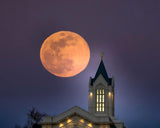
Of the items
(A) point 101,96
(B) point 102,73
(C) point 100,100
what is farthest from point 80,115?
(B) point 102,73

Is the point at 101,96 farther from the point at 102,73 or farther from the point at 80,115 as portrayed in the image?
the point at 80,115

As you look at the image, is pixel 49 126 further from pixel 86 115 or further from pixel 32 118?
pixel 32 118

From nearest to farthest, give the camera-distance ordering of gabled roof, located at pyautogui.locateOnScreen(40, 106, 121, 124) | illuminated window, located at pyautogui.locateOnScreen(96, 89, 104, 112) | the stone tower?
gabled roof, located at pyautogui.locateOnScreen(40, 106, 121, 124), the stone tower, illuminated window, located at pyautogui.locateOnScreen(96, 89, 104, 112)

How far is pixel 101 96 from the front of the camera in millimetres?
96938

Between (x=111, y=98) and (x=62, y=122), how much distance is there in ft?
76.1

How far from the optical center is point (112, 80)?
99.1 m

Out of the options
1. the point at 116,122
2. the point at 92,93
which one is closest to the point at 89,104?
the point at 92,93

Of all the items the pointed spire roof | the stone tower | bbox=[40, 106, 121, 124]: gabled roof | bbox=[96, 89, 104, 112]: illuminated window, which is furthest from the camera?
the pointed spire roof

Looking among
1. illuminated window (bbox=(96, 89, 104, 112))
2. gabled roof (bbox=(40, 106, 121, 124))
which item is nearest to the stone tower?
illuminated window (bbox=(96, 89, 104, 112))

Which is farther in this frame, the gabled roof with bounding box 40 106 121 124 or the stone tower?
the stone tower

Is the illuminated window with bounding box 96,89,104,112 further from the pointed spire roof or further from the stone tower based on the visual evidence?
the pointed spire roof

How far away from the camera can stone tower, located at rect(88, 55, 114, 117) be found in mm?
95938

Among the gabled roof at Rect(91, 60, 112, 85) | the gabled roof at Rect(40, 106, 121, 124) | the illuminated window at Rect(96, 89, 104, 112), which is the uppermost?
the gabled roof at Rect(91, 60, 112, 85)

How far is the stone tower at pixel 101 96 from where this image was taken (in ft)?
315
